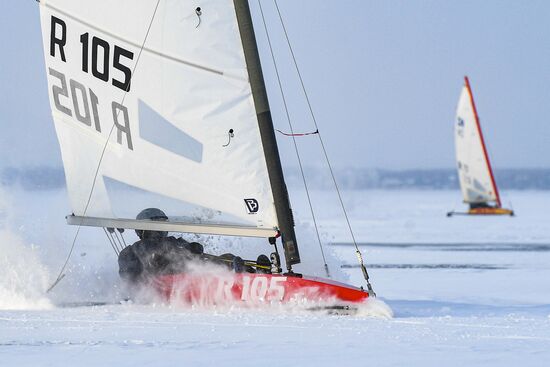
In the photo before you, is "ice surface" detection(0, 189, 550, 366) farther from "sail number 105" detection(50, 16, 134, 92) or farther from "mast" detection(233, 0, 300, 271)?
"sail number 105" detection(50, 16, 134, 92)

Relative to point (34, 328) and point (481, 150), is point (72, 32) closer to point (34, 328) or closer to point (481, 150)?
point (34, 328)

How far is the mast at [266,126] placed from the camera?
391 inches

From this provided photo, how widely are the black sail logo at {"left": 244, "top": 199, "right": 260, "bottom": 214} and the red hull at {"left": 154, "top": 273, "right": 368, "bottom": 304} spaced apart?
23.2 inches

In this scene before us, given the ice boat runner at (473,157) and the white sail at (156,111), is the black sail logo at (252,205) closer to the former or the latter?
the white sail at (156,111)

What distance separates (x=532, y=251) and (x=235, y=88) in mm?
10323

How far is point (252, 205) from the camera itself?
1005 cm

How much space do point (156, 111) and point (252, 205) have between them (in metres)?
1.32

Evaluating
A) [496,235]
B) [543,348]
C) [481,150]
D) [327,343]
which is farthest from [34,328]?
[481,150]

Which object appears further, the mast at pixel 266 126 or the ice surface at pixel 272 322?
the mast at pixel 266 126

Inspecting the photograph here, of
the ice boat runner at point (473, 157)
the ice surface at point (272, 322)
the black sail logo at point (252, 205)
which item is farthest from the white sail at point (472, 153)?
the black sail logo at point (252, 205)

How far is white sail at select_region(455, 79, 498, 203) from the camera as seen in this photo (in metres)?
40.2

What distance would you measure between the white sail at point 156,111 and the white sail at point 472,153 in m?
30.6

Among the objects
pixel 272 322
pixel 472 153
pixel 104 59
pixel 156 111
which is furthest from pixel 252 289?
pixel 472 153

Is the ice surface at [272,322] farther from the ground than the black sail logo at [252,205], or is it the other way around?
the black sail logo at [252,205]
